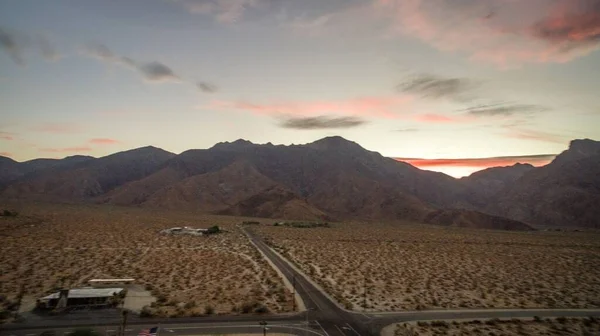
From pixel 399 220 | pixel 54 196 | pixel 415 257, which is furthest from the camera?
pixel 54 196

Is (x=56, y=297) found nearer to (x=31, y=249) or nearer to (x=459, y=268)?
(x=31, y=249)

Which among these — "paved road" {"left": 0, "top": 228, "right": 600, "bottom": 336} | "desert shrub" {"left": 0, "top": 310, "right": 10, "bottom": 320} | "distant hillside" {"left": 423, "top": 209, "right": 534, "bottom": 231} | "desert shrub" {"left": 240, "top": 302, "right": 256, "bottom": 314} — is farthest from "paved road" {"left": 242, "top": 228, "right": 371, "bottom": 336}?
"distant hillside" {"left": 423, "top": 209, "right": 534, "bottom": 231}

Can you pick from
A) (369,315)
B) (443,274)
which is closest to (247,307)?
(369,315)

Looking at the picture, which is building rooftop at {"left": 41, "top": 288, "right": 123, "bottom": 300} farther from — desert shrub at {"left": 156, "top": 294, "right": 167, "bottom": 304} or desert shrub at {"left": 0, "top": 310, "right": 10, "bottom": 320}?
desert shrub at {"left": 156, "top": 294, "right": 167, "bottom": 304}

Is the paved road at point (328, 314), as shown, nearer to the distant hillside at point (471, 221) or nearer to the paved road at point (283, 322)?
the paved road at point (283, 322)

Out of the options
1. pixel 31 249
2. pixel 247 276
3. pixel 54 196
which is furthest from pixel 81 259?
pixel 54 196

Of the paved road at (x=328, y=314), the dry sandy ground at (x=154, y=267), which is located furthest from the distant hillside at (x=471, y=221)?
the paved road at (x=328, y=314)

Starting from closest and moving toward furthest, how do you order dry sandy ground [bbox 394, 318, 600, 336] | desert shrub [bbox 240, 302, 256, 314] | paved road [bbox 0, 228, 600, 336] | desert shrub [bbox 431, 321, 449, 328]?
paved road [bbox 0, 228, 600, 336]
dry sandy ground [bbox 394, 318, 600, 336]
desert shrub [bbox 431, 321, 449, 328]
desert shrub [bbox 240, 302, 256, 314]
